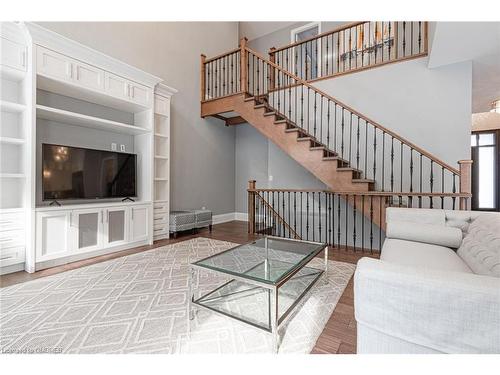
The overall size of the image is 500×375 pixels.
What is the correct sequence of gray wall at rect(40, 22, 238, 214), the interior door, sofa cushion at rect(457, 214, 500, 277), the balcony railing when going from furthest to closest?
the interior door → the balcony railing → gray wall at rect(40, 22, 238, 214) → sofa cushion at rect(457, 214, 500, 277)

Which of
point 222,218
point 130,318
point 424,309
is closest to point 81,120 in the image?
point 130,318

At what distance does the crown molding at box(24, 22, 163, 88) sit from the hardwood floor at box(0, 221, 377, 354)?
97.3 inches

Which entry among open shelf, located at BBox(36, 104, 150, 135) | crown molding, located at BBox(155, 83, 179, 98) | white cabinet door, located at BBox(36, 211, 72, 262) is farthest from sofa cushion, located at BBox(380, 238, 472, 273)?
crown molding, located at BBox(155, 83, 179, 98)

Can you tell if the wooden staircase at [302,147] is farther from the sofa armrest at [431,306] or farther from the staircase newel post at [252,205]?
the sofa armrest at [431,306]

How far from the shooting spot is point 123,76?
3.41m

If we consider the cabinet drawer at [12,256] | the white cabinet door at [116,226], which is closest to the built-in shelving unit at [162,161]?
the white cabinet door at [116,226]

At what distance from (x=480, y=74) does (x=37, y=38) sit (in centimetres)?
591

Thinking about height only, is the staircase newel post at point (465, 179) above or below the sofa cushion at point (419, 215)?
above

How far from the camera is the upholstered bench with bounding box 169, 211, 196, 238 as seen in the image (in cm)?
422

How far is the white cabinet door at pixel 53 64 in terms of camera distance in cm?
266

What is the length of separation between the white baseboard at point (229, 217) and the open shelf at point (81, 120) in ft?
9.25

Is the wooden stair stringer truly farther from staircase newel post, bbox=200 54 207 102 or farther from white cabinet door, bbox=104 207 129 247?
white cabinet door, bbox=104 207 129 247
